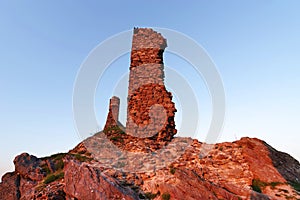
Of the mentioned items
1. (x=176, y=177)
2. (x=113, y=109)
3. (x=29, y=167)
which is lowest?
(x=176, y=177)

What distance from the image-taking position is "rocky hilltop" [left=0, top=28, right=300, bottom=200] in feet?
27.7

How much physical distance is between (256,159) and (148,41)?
30.7 ft

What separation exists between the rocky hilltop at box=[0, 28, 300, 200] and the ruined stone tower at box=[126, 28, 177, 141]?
0.18 ft

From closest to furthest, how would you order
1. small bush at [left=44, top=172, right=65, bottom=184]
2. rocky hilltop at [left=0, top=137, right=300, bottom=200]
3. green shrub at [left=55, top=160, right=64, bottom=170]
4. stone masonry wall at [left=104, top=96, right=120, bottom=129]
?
rocky hilltop at [left=0, top=137, right=300, bottom=200]
small bush at [left=44, top=172, right=65, bottom=184]
green shrub at [left=55, top=160, right=64, bottom=170]
stone masonry wall at [left=104, top=96, right=120, bottom=129]

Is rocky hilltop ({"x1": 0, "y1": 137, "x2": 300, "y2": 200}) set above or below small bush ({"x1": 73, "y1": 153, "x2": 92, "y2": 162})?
below

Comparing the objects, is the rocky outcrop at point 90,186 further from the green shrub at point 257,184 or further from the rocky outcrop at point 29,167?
the green shrub at point 257,184

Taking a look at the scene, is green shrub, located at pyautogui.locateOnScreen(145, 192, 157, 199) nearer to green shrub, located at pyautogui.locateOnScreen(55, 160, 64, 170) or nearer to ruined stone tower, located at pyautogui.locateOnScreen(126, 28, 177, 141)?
ruined stone tower, located at pyautogui.locateOnScreen(126, 28, 177, 141)

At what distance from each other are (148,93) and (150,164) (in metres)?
4.61

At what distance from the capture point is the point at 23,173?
A: 1121 centimetres

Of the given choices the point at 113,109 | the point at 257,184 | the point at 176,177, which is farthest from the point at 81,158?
the point at 113,109

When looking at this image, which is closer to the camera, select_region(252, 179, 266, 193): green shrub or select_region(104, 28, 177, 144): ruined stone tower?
select_region(252, 179, 266, 193): green shrub

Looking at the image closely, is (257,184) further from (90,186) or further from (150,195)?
(90,186)

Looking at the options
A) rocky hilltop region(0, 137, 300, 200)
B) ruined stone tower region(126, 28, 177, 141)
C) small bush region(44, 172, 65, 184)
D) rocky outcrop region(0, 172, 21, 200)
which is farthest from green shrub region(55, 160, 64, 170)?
ruined stone tower region(126, 28, 177, 141)

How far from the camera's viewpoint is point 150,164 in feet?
34.8
